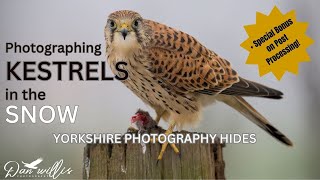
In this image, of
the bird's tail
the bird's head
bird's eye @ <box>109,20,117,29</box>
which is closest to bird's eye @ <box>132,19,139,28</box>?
the bird's head

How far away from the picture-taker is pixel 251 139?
3.03m

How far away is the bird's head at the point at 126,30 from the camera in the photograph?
2836mm

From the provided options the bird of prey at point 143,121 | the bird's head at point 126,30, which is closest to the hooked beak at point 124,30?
the bird's head at point 126,30

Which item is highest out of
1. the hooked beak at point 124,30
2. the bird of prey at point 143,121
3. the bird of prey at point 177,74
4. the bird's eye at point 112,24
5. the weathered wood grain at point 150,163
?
the bird's eye at point 112,24

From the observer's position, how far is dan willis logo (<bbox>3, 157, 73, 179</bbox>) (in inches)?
113

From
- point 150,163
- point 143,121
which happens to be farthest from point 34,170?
point 150,163

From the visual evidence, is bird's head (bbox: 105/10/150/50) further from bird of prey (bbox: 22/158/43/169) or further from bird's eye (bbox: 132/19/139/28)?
bird of prey (bbox: 22/158/43/169)

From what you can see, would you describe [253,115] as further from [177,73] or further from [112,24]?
[112,24]

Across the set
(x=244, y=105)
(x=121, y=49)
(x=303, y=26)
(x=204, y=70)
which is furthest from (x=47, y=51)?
(x=303, y=26)

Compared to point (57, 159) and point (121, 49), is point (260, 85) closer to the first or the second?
point (121, 49)

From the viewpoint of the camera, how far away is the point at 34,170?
2.94 metres

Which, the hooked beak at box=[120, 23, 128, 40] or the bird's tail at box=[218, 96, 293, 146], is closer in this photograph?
the hooked beak at box=[120, 23, 128, 40]

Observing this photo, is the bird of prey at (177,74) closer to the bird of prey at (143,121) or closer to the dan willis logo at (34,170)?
the bird of prey at (143,121)

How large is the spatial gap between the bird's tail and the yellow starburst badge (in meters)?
0.26
